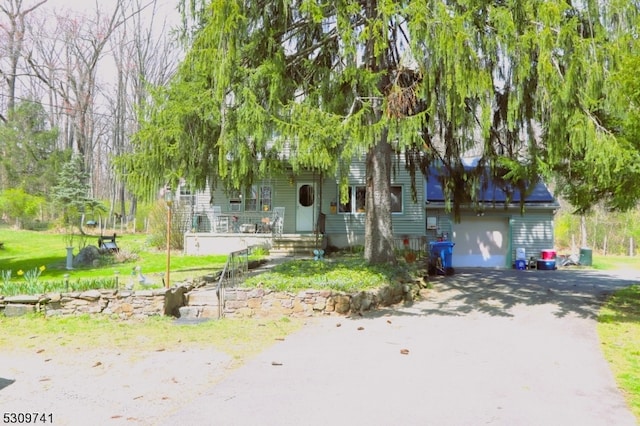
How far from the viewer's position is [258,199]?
19.2m

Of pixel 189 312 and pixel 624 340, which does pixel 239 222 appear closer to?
pixel 189 312

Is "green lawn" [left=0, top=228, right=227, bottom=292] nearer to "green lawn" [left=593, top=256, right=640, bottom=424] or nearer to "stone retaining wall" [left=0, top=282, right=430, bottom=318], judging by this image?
"stone retaining wall" [left=0, top=282, right=430, bottom=318]

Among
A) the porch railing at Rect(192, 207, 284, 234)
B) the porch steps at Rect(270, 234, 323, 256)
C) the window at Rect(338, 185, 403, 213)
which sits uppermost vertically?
the window at Rect(338, 185, 403, 213)

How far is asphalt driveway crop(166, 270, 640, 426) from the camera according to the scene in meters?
4.08

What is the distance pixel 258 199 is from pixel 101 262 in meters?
6.58

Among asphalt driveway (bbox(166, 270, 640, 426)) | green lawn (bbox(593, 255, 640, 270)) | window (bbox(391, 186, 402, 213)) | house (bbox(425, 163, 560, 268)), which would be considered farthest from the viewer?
green lawn (bbox(593, 255, 640, 270))

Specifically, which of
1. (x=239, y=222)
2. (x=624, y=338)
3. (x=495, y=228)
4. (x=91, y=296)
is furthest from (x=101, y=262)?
(x=495, y=228)

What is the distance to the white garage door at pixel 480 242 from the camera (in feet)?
63.7

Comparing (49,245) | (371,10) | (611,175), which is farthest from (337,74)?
(49,245)

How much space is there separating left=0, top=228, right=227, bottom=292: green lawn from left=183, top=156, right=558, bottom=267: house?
2317 mm

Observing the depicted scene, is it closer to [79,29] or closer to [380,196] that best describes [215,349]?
[380,196]

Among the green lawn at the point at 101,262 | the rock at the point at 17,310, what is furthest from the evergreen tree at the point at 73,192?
the rock at the point at 17,310

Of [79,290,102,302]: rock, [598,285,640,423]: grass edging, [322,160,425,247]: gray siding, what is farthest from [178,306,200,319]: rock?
[322,160,425,247]: gray siding

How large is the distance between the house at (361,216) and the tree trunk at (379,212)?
6.86m
